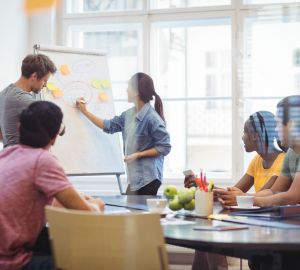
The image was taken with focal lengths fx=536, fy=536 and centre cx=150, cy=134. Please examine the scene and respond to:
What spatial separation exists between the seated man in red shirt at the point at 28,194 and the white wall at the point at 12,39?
2.55 meters

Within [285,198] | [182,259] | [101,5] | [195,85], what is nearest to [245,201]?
[285,198]

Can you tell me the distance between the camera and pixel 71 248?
1599 millimetres

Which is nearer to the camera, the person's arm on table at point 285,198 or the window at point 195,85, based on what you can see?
the person's arm on table at point 285,198

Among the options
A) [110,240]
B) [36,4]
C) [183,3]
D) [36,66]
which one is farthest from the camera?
[36,4]

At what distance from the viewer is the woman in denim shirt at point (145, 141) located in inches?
146

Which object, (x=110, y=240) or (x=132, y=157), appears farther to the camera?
(x=132, y=157)

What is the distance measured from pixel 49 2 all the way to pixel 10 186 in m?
3.39

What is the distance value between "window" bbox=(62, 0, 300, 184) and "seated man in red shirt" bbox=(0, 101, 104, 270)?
112 inches

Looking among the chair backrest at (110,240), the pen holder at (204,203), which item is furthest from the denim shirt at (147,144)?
the chair backrest at (110,240)

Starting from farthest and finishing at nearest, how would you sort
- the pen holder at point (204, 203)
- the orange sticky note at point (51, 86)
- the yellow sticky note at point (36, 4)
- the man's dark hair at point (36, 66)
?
the yellow sticky note at point (36, 4), the orange sticky note at point (51, 86), the man's dark hair at point (36, 66), the pen holder at point (204, 203)

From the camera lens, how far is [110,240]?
1538 millimetres

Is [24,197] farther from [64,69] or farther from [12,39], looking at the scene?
[12,39]

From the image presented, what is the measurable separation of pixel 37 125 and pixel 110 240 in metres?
0.57

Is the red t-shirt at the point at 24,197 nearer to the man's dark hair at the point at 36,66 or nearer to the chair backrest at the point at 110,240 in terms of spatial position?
the chair backrest at the point at 110,240
